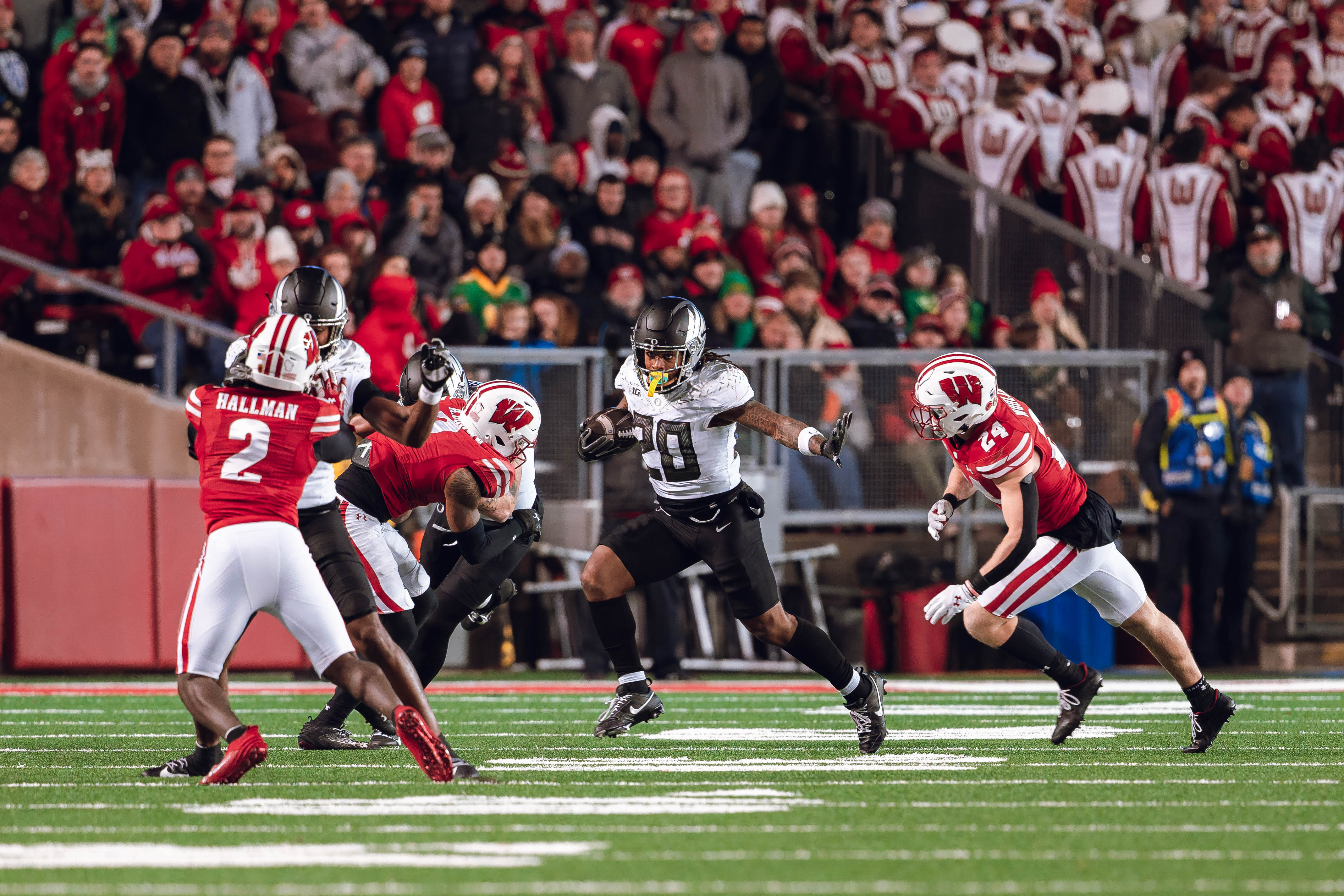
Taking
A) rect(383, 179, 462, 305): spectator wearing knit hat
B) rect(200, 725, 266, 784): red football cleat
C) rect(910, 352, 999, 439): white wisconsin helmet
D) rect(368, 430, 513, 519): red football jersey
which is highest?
rect(383, 179, 462, 305): spectator wearing knit hat

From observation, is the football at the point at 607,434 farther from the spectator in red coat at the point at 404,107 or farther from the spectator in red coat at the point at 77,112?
the spectator in red coat at the point at 404,107

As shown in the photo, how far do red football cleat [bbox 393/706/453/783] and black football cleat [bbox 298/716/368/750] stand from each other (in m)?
1.54

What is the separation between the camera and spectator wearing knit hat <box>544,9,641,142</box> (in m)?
14.9

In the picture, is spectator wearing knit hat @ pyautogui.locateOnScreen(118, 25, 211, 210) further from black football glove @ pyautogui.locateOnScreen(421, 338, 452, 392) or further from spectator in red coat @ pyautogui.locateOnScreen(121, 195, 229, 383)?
black football glove @ pyautogui.locateOnScreen(421, 338, 452, 392)

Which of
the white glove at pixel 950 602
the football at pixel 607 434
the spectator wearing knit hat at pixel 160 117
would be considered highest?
the spectator wearing knit hat at pixel 160 117

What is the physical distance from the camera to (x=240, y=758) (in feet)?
20.1

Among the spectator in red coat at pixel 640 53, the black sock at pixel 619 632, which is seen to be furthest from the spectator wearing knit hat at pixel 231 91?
the black sock at pixel 619 632

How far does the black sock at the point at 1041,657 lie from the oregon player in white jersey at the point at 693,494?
1.90 ft

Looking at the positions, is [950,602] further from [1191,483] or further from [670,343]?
[1191,483]

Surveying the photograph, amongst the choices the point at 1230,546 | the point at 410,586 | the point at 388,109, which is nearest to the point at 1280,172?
the point at 1230,546

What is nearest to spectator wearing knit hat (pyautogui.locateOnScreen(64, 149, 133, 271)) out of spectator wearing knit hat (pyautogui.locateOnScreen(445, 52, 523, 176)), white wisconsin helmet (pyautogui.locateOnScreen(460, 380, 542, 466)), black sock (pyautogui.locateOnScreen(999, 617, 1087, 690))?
spectator wearing knit hat (pyautogui.locateOnScreen(445, 52, 523, 176))

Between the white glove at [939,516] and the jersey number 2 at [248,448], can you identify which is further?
the white glove at [939,516]

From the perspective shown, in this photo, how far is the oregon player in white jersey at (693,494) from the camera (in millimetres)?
7754

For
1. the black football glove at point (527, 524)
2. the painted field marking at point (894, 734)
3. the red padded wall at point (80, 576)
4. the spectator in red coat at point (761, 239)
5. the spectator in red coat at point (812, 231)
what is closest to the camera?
the painted field marking at point (894, 734)
